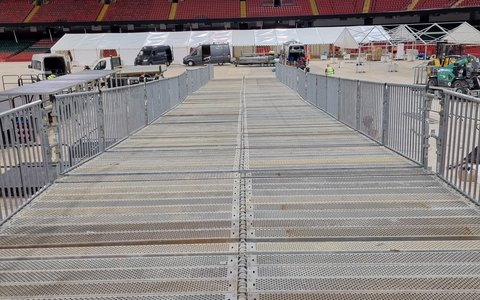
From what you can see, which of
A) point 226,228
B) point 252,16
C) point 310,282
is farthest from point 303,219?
point 252,16

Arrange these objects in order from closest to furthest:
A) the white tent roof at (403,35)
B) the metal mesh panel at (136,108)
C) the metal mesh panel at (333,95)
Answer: the metal mesh panel at (136,108), the metal mesh panel at (333,95), the white tent roof at (403,35)

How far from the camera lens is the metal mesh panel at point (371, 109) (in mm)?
8438

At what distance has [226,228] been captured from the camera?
14.3 ft

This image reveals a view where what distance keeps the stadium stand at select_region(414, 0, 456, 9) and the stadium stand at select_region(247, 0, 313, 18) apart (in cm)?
1352

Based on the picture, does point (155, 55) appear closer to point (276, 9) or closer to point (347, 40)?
point (347, 40)

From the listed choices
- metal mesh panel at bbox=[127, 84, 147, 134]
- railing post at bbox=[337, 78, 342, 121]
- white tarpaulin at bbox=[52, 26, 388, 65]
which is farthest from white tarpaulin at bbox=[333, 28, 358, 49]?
metal mesh panel at bbox=[127, 84, 147, 134]

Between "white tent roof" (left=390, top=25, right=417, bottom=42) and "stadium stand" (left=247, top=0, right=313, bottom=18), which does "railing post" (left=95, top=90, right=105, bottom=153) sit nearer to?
"white tent roof" (left=390, top=25, right=417, bottom=42)

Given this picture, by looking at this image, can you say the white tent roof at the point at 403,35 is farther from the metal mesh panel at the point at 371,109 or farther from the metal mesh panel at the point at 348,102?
the metal mesh panel at the point at 371,109

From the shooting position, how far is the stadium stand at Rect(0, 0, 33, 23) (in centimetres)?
6284

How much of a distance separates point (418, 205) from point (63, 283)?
11.5 ft

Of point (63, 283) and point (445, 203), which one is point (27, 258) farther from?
point (445, 203)

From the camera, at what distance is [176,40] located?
2055 inches

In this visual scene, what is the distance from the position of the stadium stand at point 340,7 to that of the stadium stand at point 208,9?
451 inches

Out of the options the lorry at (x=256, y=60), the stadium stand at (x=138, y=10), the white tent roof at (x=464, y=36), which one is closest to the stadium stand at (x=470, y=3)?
the lorry at (x=256, y=60)
